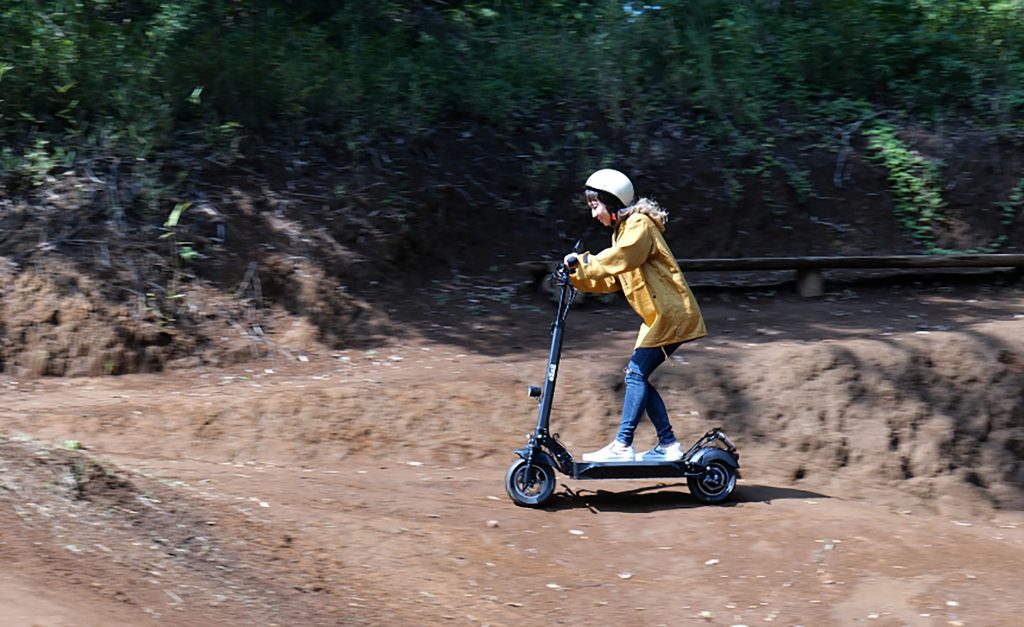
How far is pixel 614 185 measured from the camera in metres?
6.75

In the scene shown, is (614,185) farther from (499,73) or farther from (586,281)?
(499,73)

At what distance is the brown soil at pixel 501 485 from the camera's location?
5.18m

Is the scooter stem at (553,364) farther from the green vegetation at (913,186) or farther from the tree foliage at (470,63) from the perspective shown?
the green vegetation at (913,186)

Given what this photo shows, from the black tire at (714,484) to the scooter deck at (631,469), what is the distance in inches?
5.4

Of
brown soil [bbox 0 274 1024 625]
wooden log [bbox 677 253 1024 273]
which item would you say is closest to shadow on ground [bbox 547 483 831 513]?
brown soil [bbox 0 274 1024 625]

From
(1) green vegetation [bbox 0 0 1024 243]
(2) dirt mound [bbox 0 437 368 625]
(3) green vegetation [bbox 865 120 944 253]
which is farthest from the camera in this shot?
(3) green vegetation [bbox 865 120 944 253]

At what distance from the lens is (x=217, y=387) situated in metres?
9.14

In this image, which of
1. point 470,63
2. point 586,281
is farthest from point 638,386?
point 470,63

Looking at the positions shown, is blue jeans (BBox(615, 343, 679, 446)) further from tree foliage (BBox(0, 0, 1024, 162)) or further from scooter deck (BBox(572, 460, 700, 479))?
tree foliage (BBox(0, 0, 1024, 162))

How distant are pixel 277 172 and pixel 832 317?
236 inches

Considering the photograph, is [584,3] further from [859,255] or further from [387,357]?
[387,357]

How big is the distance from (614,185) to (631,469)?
1.74 meters

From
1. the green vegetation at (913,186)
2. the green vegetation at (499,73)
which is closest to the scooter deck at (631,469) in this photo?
the green vegetation at (499,73)

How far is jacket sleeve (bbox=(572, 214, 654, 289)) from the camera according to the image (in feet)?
21.6
